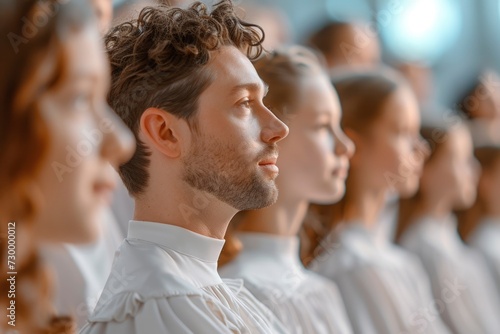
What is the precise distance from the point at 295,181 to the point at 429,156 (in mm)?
991

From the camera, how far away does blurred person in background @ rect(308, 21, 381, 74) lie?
3178mm

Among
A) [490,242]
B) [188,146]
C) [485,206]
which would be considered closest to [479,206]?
[485,206]

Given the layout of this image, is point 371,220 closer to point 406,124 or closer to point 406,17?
point 406,124

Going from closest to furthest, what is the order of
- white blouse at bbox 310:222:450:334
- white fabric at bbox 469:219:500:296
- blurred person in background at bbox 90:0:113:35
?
1. blurred person in background at bbox 90:0:113:35
2. white blouse at bbox 310:222:450:334
3. white fabric at bbox 469:219:500:296

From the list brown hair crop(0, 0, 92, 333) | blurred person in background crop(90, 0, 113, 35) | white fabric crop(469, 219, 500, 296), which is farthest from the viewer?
white fabric crop(469, 219, 500, 296)

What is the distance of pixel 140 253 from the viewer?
1.33m

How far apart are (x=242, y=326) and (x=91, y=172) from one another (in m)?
0.31

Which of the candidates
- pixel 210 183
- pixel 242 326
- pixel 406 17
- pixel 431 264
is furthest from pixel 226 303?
pixel 406 17

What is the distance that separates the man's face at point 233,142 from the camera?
4.56 ft

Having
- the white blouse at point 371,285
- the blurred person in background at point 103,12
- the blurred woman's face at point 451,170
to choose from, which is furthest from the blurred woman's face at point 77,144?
the blurred woman's face at point 451,170

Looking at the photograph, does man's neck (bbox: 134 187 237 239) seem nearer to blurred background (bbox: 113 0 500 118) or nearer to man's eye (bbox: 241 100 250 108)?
man's eye (bbox: 241 100 250 108)

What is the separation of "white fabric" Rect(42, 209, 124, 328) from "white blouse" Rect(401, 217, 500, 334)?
129 centimetres

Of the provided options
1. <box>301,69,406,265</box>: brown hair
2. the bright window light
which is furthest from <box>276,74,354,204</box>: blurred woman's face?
the bright window light

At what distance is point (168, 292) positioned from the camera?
1273mm
